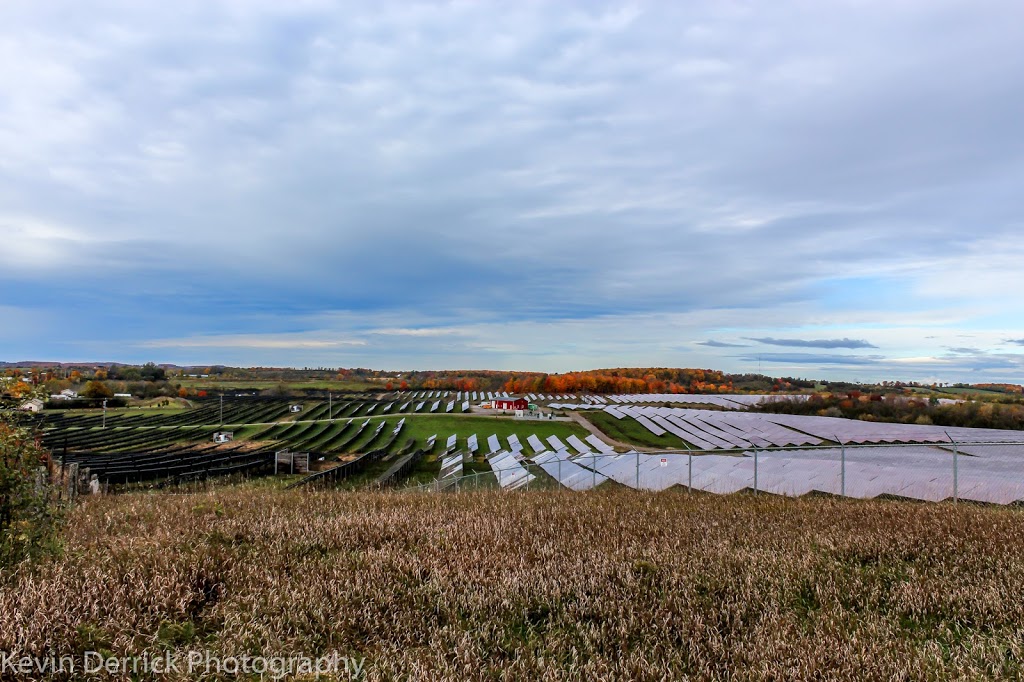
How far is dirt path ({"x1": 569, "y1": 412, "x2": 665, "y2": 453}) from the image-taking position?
44.8 metres

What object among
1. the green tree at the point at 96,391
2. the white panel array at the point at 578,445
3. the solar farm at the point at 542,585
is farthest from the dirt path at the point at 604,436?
the green tree at the point at 96,391

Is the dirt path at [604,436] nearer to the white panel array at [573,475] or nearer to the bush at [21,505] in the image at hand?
the white panel array at [573,475]

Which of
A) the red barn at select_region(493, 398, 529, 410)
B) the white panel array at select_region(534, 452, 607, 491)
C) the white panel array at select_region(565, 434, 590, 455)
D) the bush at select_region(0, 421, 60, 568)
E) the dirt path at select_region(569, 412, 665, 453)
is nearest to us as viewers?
the bush at select_region(0, 421, 60, 568)

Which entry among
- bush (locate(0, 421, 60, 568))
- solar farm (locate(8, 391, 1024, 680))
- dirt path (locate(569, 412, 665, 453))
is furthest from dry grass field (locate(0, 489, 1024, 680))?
dirt path (locate(569, 412, 665, 453))

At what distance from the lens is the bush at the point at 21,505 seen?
5.39 m

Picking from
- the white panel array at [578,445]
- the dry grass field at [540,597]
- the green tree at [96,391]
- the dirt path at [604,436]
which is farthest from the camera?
the green tree at [96,391]

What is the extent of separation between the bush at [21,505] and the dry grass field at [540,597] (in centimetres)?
32

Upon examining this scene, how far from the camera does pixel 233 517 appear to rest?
7.76m

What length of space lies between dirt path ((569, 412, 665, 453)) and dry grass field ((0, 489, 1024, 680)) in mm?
32251

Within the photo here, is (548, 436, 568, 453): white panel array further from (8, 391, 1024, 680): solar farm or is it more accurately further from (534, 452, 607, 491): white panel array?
(8, 391, 1024, 680): solar farm

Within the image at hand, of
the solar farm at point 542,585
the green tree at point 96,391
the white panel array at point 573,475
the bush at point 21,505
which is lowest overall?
the green tree at point 96,391

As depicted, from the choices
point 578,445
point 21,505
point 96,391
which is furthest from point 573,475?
point 96,391

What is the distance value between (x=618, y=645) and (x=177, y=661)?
317 cm

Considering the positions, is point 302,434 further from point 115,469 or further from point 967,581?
point 967,581
